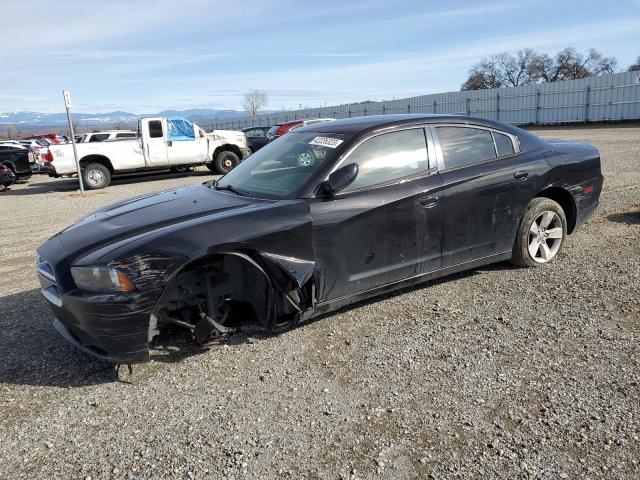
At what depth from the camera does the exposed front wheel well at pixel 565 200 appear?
5.02 metres

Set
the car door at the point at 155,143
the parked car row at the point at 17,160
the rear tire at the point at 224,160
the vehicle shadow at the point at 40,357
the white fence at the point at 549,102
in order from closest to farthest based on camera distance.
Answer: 1. the vehicle shadow at the point at 40,357
2. the car door at the point at 155,143
3. the rear tire at the point at 224,160
4. the parked car row at the point at 17,160
5. the white fence at the point at 549,102

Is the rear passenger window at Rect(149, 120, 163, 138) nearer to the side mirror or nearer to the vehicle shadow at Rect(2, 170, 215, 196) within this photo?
the vehicle shadow at Rect(2, 170, 215, 196)

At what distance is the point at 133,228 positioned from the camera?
349cm

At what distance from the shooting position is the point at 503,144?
4.73 meters

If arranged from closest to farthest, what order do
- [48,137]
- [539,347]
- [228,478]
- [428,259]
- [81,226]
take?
[228,478], [539,347], [81,226], [428,259], [48,137]

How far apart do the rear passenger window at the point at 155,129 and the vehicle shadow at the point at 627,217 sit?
12721 millimetres

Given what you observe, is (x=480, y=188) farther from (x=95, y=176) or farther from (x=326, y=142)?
(x=95, y=176)

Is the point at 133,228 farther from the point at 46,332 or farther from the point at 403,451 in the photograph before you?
the point at 403,451

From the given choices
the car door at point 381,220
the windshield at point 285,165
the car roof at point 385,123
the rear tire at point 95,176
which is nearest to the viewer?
the car door at point 381,220

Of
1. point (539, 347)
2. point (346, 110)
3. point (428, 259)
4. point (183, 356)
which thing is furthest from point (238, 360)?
point (346, 110)

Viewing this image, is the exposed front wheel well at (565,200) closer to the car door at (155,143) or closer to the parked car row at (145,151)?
the parked car row at (145,151)

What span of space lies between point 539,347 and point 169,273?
250 cm

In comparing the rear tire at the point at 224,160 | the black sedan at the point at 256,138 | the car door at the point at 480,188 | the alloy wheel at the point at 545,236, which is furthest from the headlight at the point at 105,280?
the black sedan at the point at 256,138

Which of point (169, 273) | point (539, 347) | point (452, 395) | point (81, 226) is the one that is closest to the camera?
point (452, 395)
